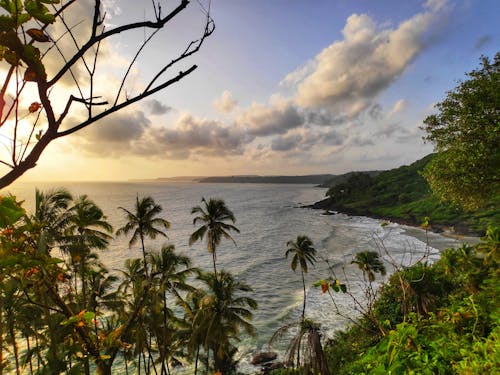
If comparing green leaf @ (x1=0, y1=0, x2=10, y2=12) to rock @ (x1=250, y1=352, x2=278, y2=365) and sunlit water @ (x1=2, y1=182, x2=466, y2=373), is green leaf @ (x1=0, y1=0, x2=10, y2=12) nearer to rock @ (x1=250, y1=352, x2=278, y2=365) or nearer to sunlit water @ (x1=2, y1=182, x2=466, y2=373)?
sunlit water @ (x1=2, y1=182, x2=466, y2=373)

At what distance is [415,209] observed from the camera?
9869 cm

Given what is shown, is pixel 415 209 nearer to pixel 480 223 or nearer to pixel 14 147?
pixel 480 223

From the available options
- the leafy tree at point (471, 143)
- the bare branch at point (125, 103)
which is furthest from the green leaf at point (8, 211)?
the leafy tree at point (471, 143)

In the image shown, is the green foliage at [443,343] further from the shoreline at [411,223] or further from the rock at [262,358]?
the shoreline at [411,223]

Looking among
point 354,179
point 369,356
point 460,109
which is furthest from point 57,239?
point 354,179

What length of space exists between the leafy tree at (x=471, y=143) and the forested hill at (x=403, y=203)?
5658 centimetres

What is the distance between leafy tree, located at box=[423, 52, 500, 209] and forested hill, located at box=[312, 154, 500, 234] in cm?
5658

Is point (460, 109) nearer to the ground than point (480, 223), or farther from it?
farther from it

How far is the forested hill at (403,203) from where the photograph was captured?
256 ft

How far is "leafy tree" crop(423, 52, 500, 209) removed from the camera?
1444 centimetres

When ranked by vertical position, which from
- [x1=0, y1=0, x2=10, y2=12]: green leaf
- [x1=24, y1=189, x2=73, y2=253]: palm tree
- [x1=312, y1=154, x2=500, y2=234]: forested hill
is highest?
[x1=0, y1=0, x2=10, y2=12]: green leaf

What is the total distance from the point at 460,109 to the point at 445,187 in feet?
13.8

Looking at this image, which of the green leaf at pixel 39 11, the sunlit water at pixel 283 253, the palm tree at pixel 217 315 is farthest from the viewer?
the sunlit water at pixel 283 253

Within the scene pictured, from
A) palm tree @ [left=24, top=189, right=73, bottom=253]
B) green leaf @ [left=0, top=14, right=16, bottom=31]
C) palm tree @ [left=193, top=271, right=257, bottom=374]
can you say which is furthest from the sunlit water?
palm tree @ [left=24, top=189, right=73, bottom=253]
